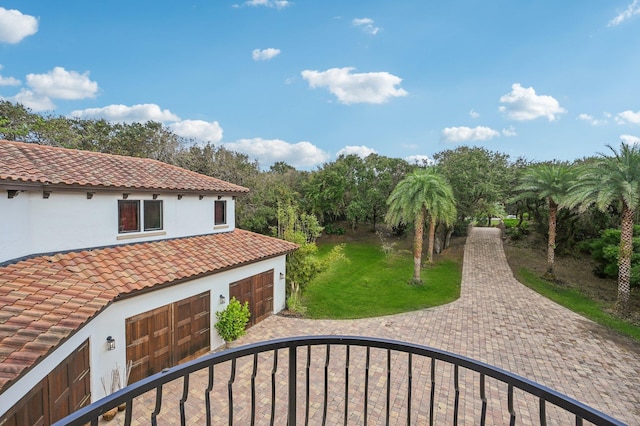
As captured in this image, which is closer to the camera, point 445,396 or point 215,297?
point 445,396

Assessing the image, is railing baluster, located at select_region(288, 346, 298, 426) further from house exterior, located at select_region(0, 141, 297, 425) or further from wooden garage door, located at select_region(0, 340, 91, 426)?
wooden garage door, located at select_region(0, 340, 91, 426)

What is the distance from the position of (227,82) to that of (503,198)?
22.0 m

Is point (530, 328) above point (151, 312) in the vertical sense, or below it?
below

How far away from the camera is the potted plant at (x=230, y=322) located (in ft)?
32.6

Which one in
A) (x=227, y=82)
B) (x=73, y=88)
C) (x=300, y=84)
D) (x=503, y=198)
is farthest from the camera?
(x=503, y=198)

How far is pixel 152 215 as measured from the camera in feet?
34.2

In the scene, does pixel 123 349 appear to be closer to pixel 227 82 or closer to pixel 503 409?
pixel 503 409

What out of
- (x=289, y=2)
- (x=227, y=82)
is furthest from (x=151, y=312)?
(x=289, y=2)

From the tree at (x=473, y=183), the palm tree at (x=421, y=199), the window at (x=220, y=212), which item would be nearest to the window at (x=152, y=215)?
the window at (x=220, y=212)

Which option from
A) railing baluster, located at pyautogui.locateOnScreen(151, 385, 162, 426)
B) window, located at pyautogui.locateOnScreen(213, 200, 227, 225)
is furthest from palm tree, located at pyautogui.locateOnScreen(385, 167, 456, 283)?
railing baluster, located at pyautogui.locateOnScreen(151, 385, 162, 426)

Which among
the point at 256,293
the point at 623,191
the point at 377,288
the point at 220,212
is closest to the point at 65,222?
the point at 220,212

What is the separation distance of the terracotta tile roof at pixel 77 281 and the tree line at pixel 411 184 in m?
6.08

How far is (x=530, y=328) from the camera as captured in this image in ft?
38.8

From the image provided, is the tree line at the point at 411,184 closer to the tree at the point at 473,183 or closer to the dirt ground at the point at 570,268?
the tree at the point at 473,183
